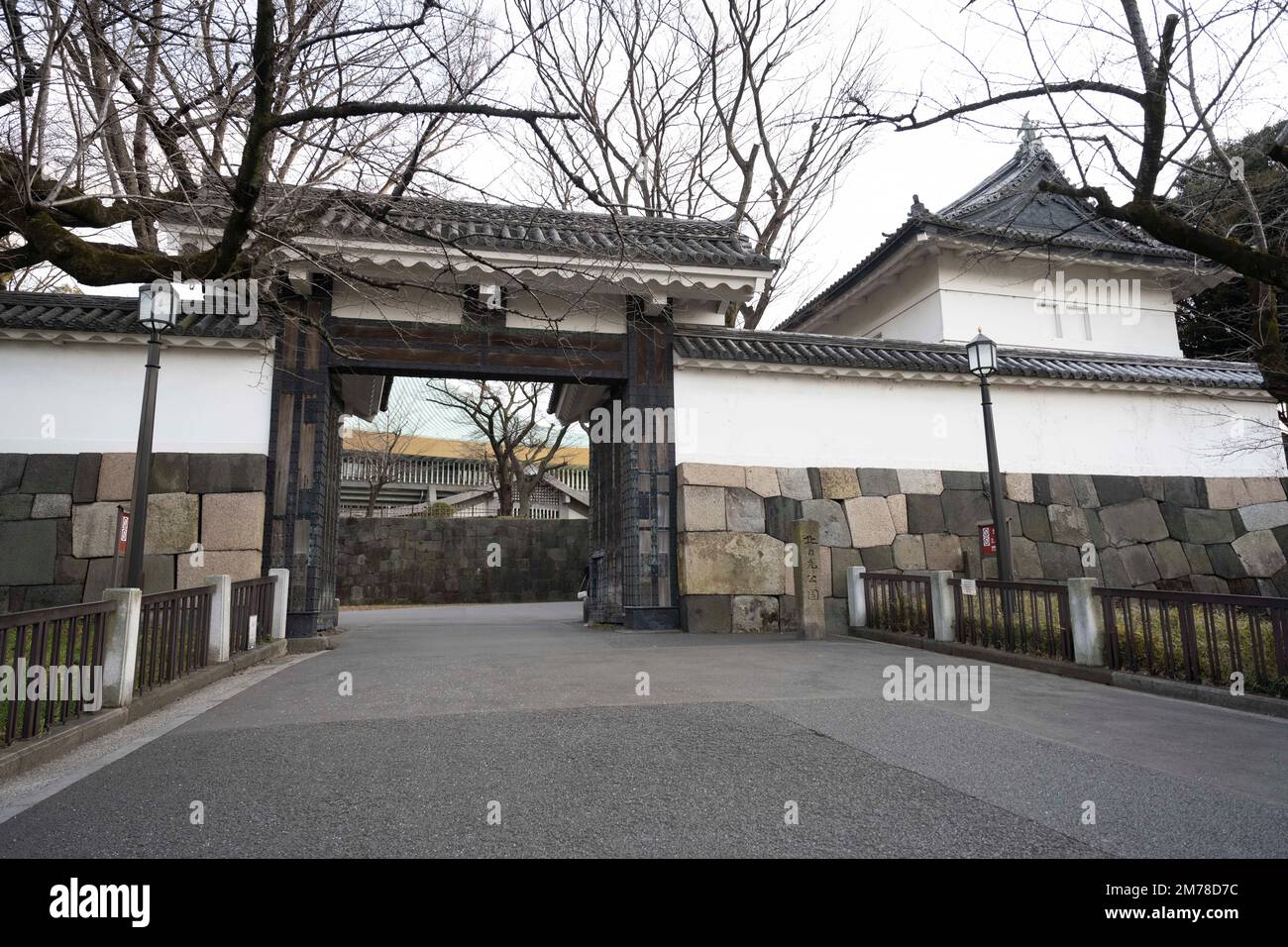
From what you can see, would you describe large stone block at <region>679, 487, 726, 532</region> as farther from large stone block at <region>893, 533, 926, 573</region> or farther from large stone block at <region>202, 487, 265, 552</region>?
large stone block at <region>202, 487, 265, 552</region>

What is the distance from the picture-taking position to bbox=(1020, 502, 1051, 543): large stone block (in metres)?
10.7

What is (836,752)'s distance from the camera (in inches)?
147

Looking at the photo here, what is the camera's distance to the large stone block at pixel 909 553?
10344mm

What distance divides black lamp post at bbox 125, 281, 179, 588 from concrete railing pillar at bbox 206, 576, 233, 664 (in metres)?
0.56

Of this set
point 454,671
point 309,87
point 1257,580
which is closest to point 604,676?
point 454,671

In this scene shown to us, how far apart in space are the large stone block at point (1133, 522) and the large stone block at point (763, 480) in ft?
16.9

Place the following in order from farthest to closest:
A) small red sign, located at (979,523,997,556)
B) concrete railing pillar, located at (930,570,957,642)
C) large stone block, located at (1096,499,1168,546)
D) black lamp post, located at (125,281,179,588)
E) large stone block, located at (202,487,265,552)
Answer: large stone block, located at (1096,499,1168,546), small red sign, located at (979,523,997,556), large stone block, located at (202,487,265,552), concrete railing pillar, located at (930,570,957,642), black lamp post, located at (125,281,179,588)

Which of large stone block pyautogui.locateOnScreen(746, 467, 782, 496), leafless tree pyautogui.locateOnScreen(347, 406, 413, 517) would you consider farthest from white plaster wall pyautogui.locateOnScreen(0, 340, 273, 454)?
leafless tree pyautogui.locateOnScreen(347, 406, 413, 517)

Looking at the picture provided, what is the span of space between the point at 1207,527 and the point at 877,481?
543 centimetres

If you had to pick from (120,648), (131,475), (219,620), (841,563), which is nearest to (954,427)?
(841,563)

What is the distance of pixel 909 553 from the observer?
1039cm

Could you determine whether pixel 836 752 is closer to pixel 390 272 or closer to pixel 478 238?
pixel 478 238

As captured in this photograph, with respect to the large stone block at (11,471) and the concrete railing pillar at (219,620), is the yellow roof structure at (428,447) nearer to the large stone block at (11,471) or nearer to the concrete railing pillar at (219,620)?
the large stone block at (11,471)

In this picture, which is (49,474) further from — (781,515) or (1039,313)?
(1039,313)
